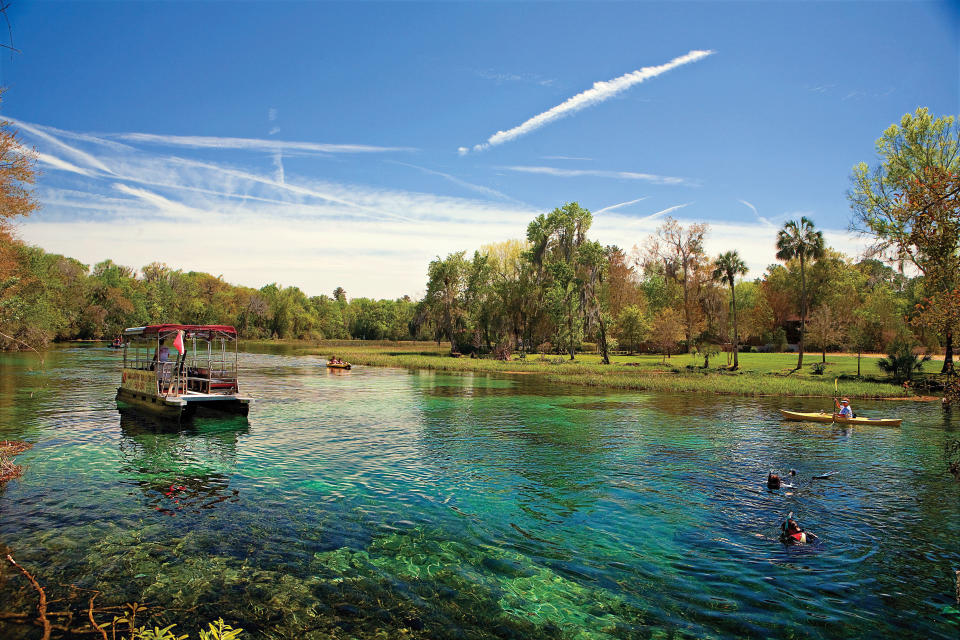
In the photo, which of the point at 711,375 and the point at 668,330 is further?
the point at 668,330

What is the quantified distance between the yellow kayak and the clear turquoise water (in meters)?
1.31

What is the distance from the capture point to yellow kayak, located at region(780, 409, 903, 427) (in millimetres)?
28578

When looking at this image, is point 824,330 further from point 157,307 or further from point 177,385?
point 157,307

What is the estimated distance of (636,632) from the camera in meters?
8.96

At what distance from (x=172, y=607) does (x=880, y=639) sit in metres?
12.1

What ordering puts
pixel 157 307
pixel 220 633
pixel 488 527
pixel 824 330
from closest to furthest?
1. pixel 220 633
2. pixel 488 527
3. pixel 824 330
4. pixel 157 307

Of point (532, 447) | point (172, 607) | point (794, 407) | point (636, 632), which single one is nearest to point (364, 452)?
point (532, 447)

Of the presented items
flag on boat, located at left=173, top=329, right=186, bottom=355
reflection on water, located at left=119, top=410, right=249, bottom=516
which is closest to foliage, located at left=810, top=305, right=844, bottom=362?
reflection on water, located at left=119, top=410, right=249, bottom=516

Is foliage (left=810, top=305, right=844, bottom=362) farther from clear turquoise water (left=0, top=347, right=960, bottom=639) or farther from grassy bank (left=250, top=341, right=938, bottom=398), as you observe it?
clear turquoise water (left=0, top=347, right=960, bottom=639)

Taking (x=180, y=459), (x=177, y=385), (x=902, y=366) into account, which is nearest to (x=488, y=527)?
(x=180, y=459)

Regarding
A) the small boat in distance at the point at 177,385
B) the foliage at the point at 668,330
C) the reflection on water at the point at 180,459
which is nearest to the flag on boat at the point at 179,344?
the small boat in distance at the point at 177,385

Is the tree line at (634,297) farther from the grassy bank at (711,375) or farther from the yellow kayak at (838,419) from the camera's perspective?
the yellow kayak at (838,419)

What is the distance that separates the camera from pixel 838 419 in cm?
2902

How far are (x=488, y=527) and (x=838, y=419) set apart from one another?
2463cm
